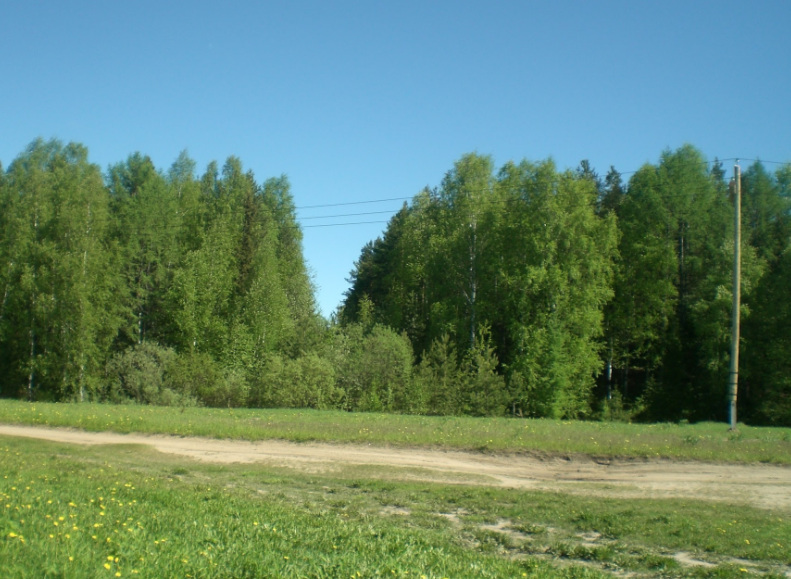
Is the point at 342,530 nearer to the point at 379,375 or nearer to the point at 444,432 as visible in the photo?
the point at 444,432

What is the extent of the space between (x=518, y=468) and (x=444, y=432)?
5.07 meters

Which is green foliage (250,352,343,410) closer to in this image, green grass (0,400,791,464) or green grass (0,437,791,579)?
green grass (0,400,791,464)

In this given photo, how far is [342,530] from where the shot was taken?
29.0ft

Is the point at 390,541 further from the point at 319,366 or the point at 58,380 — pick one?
the point at 58,380

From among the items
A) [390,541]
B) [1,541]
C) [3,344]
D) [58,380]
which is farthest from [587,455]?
[3,344]

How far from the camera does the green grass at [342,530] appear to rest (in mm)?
6414

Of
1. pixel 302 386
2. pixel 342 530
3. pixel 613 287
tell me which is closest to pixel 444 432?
pixel 342 530

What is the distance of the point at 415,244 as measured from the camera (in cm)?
5150

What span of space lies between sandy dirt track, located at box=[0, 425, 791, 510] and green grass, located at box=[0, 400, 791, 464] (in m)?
0.58

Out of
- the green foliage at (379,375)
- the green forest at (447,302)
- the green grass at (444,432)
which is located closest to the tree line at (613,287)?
the green forest at (447,302)

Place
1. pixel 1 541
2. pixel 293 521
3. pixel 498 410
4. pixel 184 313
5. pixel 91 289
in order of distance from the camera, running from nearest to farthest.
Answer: pixel 1 541, pixel 293 521, pixel 498 410, pixel 91 289, pixel 184 313

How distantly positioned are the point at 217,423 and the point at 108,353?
23.1 metres

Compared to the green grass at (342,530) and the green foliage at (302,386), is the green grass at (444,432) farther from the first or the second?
the green foliage at (302,386)

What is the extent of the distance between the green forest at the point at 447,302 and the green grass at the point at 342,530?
22.2 meters
